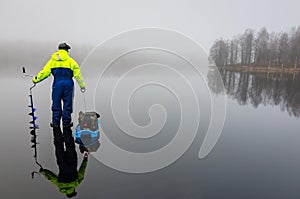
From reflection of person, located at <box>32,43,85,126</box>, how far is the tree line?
155ft

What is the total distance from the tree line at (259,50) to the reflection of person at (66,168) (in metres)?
47.8

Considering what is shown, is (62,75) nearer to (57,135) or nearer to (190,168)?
(57,135)

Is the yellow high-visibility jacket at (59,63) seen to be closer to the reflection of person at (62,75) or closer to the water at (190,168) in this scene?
the reflection of person at (62,75)

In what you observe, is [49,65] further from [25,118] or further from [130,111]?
[130,111]

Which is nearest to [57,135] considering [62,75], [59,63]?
[62,75]

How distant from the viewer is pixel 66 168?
3.95 m

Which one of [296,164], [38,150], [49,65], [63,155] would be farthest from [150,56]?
[296,164]

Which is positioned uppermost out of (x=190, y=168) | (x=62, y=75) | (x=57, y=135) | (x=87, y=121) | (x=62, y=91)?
(x=62, y=75)

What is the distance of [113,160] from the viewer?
438cm

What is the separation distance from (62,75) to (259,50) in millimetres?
58712

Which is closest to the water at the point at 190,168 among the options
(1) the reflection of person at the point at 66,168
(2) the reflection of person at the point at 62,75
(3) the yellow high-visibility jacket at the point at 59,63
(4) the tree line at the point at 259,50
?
(1) the reflection of person at the point at 66,168

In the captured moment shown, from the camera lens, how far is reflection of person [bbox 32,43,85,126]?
510cm

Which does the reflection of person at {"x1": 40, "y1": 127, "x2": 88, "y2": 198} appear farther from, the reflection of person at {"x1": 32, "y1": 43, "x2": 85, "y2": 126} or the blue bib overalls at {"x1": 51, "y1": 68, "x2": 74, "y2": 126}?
the reflection of person at {"x1": 32, "y1": 43, "x2": 85, "y2": 126}

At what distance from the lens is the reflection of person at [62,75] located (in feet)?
16.7
